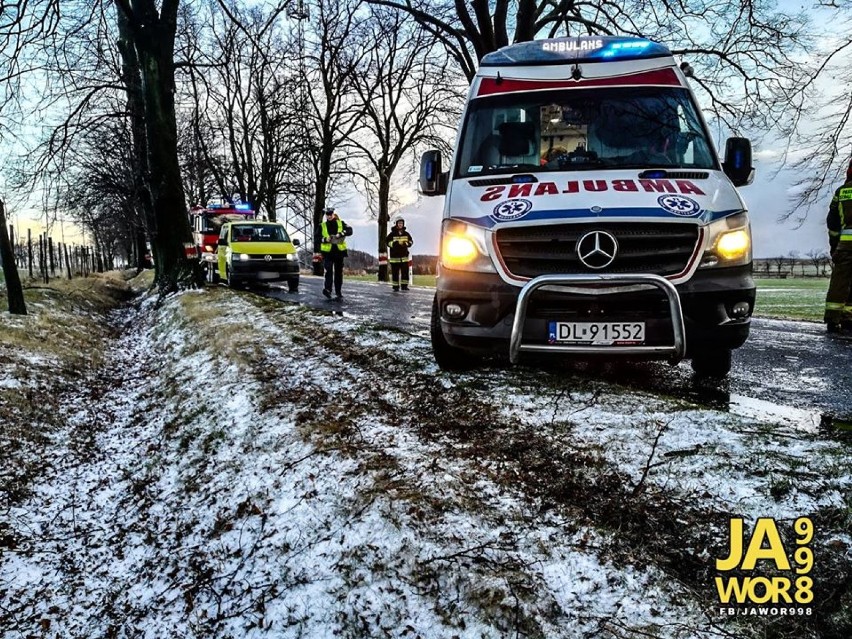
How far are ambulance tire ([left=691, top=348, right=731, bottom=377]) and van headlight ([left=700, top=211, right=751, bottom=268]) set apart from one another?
118 cm

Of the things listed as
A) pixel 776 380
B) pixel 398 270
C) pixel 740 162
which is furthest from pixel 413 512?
pixel 398 270

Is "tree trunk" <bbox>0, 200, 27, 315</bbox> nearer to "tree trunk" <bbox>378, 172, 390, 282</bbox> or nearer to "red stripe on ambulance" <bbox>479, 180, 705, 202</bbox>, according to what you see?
"red stripe on ambulance" <bbox>479, 180, 705, 202</bbox>

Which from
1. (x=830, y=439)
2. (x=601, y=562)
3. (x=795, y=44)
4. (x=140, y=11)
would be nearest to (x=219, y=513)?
(x=601, y=562)

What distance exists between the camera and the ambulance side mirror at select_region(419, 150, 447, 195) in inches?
211

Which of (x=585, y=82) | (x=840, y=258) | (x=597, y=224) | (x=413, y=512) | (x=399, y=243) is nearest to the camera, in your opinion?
(x=413, y=512)

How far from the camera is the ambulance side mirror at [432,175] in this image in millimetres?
5352

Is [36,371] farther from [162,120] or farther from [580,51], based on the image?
[162,120]

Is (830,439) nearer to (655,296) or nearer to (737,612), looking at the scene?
(655,296)

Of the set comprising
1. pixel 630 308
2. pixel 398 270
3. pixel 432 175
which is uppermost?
pixel 432 175

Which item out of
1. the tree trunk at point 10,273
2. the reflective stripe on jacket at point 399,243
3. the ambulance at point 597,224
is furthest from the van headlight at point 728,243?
the reflective stripe on jacket at point 399,243

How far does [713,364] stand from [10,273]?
11397mm

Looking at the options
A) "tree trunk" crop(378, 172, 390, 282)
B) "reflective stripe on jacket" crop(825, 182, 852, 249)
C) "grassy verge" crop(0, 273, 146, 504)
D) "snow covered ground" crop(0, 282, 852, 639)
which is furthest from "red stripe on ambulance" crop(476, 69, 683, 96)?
"tree trunk" crop(378, 172, 390, 282)

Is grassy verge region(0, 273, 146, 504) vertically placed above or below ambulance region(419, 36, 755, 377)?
below

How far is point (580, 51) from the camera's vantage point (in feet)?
16.6
